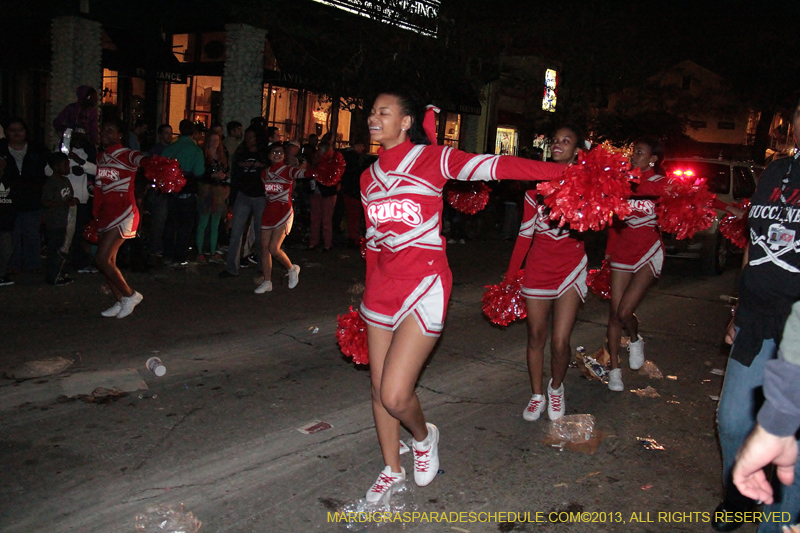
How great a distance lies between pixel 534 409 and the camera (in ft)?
16.5

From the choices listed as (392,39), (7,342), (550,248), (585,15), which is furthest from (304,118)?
(550,248)

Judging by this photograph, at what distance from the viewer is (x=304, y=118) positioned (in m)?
21.6

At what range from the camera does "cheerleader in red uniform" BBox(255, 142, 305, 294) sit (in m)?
8.75

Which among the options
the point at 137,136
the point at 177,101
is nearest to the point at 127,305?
the point at 137,136

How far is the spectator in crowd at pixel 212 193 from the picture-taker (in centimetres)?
1087

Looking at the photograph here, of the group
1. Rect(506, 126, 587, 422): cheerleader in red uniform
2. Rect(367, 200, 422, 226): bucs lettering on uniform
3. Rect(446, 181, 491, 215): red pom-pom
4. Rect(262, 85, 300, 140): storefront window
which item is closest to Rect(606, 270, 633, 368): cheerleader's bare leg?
Rect(506, 126, 587, 422): cheerleader in red uniform

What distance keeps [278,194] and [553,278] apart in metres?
4.84

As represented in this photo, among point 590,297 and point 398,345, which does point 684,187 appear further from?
point 590,297

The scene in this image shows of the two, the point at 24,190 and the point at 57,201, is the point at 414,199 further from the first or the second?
the point at 24,190

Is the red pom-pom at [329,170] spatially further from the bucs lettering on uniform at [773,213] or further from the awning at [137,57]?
the awning at [137,57]

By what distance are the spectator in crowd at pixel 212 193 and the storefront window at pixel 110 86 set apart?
7.84 metres

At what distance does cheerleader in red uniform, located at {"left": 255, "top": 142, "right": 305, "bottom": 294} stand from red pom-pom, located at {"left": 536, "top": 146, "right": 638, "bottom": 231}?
5800 millimetres

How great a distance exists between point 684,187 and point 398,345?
95.4 inches

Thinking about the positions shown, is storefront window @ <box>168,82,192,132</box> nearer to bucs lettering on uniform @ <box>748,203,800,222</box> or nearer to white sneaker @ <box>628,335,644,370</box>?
white sneaker @ <box>628,335,644,370</box>
